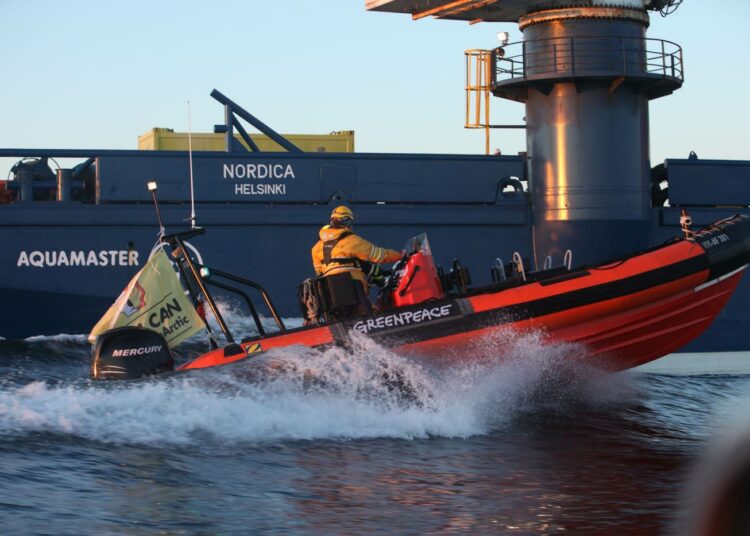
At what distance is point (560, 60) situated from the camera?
49.4 feet

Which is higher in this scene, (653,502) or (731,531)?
(731,531)

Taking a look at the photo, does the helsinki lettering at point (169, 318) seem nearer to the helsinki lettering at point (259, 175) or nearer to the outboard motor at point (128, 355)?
the outboard motor at point (128, 355)

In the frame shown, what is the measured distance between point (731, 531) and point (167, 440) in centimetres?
583

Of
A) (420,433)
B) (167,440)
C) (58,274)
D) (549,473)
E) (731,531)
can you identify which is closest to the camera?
(731,531)

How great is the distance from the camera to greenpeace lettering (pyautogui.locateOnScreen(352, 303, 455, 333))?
8828mm

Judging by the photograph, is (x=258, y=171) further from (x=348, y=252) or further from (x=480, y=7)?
(x=348, y=252)

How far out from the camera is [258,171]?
14.7 meters

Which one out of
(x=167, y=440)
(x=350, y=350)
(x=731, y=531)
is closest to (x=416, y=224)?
(x=350, y=350)

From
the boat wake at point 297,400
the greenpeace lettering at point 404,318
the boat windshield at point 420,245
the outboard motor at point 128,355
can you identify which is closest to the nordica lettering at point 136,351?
the outboard motor at point 128,355

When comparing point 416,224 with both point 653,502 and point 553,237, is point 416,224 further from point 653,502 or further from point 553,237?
point 653,502

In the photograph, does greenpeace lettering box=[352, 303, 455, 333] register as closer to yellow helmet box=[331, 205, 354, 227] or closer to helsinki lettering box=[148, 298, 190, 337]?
yellow helmet box=[331, 205, 354, 227]

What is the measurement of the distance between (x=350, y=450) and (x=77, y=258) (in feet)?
24.7

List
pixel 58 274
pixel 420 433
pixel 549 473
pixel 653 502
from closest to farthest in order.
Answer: pixel 653 502 < pixel 549 473 < pixel 420 433 < pixel 58 274

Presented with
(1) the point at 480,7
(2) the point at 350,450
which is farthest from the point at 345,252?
(1) the point at 480,7
